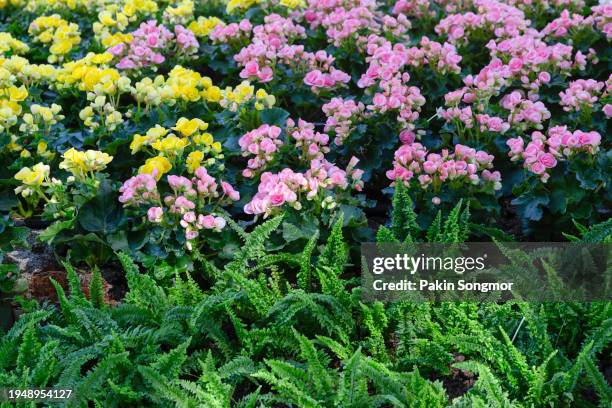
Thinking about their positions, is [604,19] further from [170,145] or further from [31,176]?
[31,176]

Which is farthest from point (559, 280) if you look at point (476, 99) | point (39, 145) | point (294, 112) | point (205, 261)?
point (39, 145)

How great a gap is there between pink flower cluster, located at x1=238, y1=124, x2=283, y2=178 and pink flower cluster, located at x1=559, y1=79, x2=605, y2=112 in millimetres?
1407

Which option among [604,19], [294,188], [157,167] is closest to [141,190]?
[157,167]

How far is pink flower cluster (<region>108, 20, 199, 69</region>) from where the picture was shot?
498 centimetres

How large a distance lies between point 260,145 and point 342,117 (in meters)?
0.48

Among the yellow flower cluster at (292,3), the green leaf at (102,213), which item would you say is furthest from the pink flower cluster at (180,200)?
the yellow flower cluster at (292,3)

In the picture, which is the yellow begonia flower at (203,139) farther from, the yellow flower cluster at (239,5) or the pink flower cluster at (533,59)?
the yellow flower cluster at (239,5)

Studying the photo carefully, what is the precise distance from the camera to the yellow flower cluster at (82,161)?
384 centimetres

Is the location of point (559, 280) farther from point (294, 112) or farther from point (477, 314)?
point (294, 112)

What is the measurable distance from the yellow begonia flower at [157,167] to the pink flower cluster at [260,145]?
398 mm

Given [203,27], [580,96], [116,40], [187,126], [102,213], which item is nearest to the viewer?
[102,213]

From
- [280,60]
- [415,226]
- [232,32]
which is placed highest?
[232,32]

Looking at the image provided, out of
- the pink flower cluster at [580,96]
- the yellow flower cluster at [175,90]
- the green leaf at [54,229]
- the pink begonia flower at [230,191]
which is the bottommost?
the green leaf at [54,229]

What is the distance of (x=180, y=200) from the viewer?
370cm
